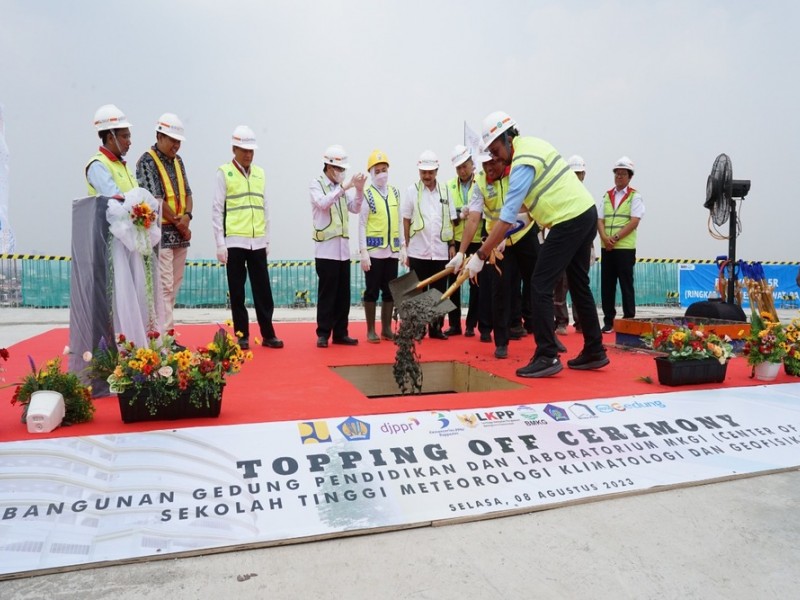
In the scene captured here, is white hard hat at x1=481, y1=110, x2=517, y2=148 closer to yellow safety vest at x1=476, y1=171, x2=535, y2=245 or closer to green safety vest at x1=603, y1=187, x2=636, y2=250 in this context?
yellow safety vest at x1=476, y1=171, x2=535, y2=245

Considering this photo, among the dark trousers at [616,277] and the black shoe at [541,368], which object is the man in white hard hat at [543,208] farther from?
the dark trousers at [616,277]

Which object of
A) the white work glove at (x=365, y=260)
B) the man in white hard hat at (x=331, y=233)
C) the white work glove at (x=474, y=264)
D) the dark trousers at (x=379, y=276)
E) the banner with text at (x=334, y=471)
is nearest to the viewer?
the banner with text at (x=334, y=471)

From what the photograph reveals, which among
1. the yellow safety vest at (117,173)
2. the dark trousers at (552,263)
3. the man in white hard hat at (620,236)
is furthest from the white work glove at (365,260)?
the man in white hard hat at (620,236)

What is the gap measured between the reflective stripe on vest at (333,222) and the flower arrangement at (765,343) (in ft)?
10.8

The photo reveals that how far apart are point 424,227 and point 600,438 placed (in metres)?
3.46

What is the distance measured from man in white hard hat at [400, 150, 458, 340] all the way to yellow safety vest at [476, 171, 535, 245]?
847 millimetres

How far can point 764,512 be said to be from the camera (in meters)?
2.38

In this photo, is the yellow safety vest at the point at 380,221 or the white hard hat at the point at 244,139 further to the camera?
the yellow safety vest at the point at 380,221

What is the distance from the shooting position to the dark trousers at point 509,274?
197 inches

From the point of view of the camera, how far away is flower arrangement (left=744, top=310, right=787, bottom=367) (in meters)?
3.96

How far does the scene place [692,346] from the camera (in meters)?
3.85

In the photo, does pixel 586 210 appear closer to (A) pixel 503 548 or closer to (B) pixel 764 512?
(B) pixel 764 512

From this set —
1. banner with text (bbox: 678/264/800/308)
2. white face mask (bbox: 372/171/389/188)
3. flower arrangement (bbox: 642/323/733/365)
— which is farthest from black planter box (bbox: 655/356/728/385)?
banner with text (bbox: 678/264/800/308)

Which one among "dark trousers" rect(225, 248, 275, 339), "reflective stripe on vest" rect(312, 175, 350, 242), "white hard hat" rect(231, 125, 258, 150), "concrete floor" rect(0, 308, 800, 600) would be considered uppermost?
"white hard hat" rect(231, 125, 258, 150)
